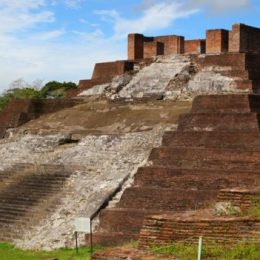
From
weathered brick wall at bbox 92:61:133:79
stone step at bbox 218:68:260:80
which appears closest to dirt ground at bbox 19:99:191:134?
stone step at bbox 218:68:260:80

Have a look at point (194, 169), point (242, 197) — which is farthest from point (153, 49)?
point (242, 197)

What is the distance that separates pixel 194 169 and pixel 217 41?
9.68 meters

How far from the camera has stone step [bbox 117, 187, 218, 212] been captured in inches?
481

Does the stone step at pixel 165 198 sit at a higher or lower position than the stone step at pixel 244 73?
lower

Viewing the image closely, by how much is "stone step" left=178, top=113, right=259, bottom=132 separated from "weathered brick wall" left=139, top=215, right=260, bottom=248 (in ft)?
15.7

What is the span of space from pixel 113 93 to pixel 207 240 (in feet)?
43.7

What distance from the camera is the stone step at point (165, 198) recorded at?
481 inches

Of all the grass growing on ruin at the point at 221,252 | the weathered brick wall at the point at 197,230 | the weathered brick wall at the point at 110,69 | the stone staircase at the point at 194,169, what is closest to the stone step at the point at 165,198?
the stone staircase at the point at 194,169

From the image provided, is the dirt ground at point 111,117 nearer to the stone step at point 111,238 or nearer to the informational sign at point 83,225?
the stone step at point 111,238

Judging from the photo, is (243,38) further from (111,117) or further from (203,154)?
(203,154)

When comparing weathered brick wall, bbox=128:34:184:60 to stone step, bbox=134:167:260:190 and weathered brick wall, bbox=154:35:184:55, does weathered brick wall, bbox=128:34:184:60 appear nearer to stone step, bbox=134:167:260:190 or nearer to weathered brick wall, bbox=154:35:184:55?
weathered brick wall, bbox=154:35:184:55

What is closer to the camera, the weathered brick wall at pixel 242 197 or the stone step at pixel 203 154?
the weathered brick wall at pixel 242 197

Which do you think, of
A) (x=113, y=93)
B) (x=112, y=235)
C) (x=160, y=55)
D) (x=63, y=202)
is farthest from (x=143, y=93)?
(x=112, y=235)

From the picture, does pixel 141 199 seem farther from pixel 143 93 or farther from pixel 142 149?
pixel 143 93
